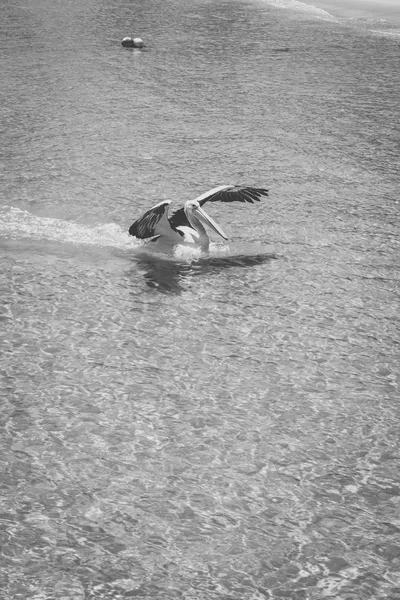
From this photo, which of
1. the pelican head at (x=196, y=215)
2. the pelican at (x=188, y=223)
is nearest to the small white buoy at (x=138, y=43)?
the pelican at (x=188, y=223)

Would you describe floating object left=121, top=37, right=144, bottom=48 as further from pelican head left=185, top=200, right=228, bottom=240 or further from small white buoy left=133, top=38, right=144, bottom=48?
pelican head left=185, top=200, right=228, bottom=240

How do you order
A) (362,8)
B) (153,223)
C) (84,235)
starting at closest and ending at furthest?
(153,223), (84,235), (362,8)

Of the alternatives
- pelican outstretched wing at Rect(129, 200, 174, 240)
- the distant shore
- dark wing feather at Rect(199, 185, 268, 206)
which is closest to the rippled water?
pelican outstretched wing at Rect(129, 200, 174, 240)

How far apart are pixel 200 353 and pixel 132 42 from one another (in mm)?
11225

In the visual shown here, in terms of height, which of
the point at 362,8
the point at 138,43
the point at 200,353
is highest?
the point at 362,8

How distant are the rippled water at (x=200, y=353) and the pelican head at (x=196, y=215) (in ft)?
0.95

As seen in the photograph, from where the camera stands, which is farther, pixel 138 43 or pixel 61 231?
pixel 138 43

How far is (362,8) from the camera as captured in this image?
66.8 feet

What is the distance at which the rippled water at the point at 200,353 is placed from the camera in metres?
4.47

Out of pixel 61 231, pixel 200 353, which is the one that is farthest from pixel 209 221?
pixel 200 353

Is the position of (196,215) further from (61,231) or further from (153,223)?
(61,231)

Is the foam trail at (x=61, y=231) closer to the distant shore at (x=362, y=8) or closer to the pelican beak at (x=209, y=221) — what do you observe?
the pelican beak at (x=209, y=221)

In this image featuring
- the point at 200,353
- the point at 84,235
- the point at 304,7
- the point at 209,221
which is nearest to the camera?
the point at 200,353

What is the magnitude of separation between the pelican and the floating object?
9.26 m
